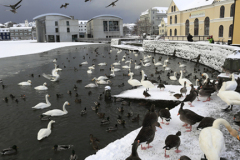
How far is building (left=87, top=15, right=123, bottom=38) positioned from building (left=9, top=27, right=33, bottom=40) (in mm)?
97720

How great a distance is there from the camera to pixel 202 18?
145 feet

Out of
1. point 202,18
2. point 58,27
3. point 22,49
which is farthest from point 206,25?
point 58,27

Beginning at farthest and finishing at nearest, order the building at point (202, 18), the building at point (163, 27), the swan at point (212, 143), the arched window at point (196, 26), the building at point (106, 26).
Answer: the building at point (106, 26)
the building at point (163, 27)
the arched window at point (196, 26)
the building at point (202, 18)
the swan at point (212, 143)

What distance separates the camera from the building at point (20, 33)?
155250 mm

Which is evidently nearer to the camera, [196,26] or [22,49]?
[196,26]

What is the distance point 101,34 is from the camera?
8812 cm

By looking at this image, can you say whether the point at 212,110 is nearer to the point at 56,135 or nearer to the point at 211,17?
the point at 56,135

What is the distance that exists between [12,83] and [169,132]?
15350mm

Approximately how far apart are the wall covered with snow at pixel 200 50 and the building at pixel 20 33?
149335 mm

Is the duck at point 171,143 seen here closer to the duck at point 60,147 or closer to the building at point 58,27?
the duck at point 60,147

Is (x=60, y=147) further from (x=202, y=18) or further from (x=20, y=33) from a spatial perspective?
(x=20, y=33)

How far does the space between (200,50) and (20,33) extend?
549 ft

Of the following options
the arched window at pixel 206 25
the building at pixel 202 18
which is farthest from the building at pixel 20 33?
the arched window at pixel 206 25

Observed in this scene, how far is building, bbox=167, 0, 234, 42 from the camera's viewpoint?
125 feet
